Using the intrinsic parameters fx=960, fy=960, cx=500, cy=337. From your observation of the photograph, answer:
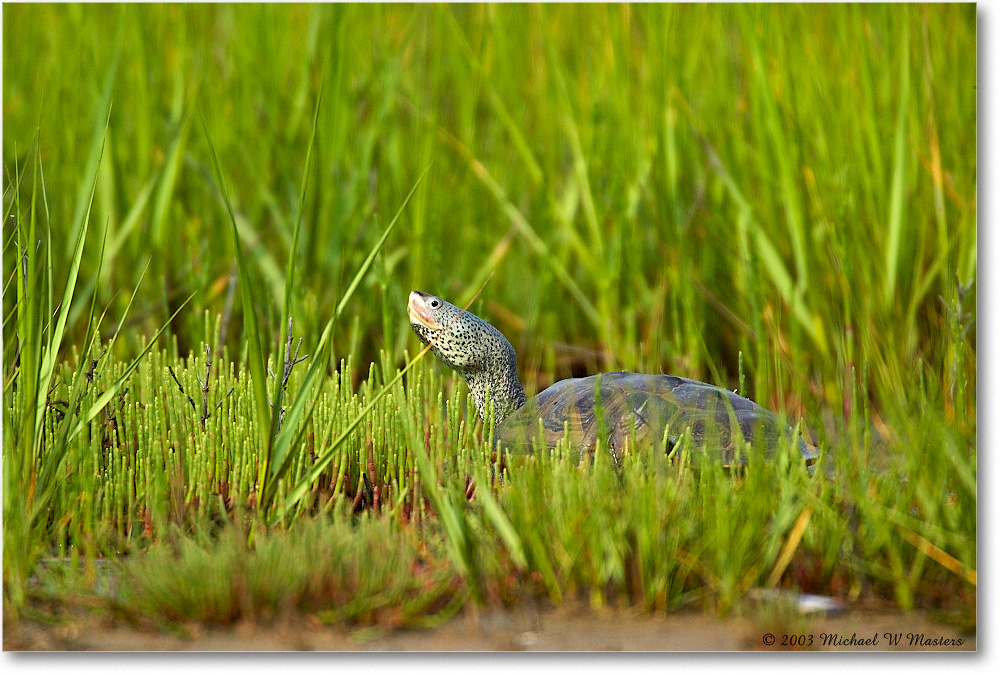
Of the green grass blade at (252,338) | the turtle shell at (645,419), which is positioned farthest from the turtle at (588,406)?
the green grass blade at (252,338)

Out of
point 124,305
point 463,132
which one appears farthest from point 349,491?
point 463,132

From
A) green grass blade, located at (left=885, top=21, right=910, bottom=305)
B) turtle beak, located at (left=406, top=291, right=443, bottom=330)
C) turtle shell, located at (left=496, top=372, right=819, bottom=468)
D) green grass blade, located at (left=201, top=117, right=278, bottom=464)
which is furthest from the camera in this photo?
green grass blade, located at (left=885, top=21, right=910, bottom=305)

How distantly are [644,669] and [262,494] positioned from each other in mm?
631

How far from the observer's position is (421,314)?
1.73 metres

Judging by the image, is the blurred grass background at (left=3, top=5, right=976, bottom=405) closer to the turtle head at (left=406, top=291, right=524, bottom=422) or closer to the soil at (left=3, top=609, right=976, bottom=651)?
the turtle head at (left=406, top=291, right=524, bottom=422)

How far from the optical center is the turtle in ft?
5.23

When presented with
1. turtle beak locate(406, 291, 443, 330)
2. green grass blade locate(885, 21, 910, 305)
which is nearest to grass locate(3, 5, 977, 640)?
green grass blade locate(885, 21, 910, 305)

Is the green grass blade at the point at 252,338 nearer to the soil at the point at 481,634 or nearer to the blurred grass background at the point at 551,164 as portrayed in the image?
the soil at the point at 481,634

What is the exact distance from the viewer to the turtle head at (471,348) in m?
1.73

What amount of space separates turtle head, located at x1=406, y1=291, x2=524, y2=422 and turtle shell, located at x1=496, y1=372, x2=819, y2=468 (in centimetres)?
9

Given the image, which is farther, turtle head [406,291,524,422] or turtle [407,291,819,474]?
turtle head [406,291,524,422]

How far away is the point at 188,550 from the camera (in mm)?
1327

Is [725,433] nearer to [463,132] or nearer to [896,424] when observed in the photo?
[896,424]

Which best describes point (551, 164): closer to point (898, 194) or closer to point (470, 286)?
point (470, 286)
